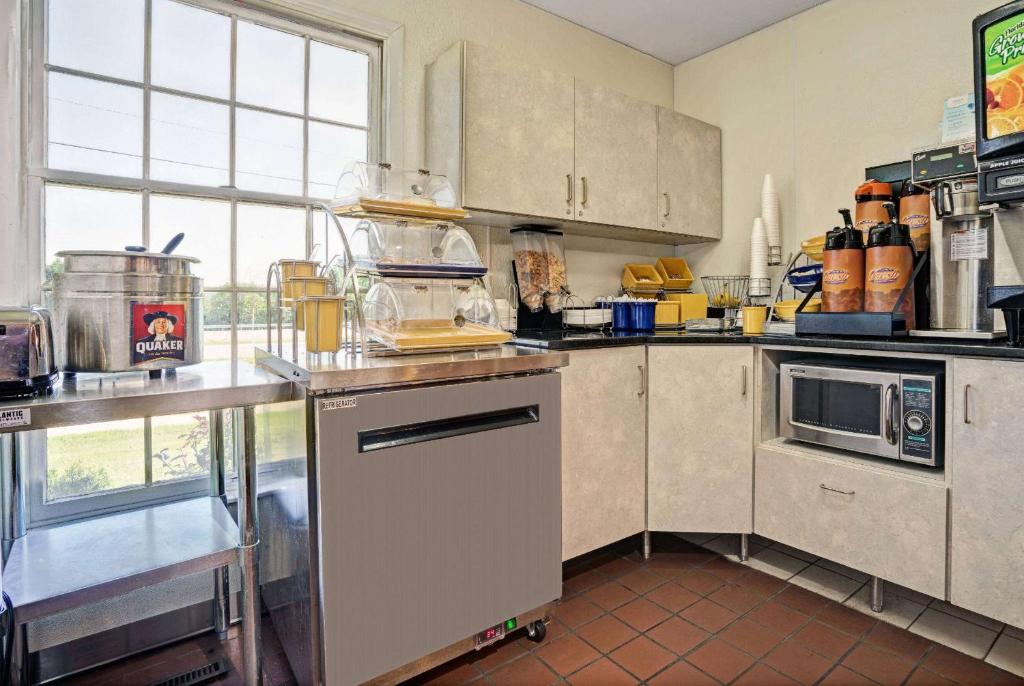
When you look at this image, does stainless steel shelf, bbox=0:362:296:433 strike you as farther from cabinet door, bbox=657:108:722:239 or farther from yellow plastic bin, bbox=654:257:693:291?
yellow plastic bin, bbox=654:257:693:291

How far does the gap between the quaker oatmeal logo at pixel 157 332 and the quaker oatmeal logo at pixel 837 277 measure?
231cm

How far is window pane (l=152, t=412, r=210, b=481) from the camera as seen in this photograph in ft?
6.48

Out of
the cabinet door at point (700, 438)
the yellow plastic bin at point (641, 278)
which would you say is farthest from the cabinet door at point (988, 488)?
the yellow plastic bin at point (641, 278)

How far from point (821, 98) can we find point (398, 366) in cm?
273

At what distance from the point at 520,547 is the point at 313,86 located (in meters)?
1.98

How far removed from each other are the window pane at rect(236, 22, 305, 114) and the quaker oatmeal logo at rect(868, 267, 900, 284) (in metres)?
2.36

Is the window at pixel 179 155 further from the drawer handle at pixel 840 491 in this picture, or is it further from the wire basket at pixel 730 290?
the drawer handle at pixel 840 491

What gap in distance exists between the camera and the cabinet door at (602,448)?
2178 millimetres

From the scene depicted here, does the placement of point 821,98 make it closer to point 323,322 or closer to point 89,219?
point 323,322

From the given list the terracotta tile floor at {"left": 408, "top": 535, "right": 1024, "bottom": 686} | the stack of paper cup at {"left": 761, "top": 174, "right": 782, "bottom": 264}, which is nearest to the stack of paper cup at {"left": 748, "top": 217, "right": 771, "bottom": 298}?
the stack of paper cup at {"left": 761, "top": 174, "right": 782, "bottom": 264}

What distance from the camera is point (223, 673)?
171cm

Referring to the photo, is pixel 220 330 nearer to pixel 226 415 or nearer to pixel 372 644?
pixel 226 415

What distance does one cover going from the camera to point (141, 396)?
3.94ft

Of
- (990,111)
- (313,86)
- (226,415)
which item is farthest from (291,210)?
(990,111)
